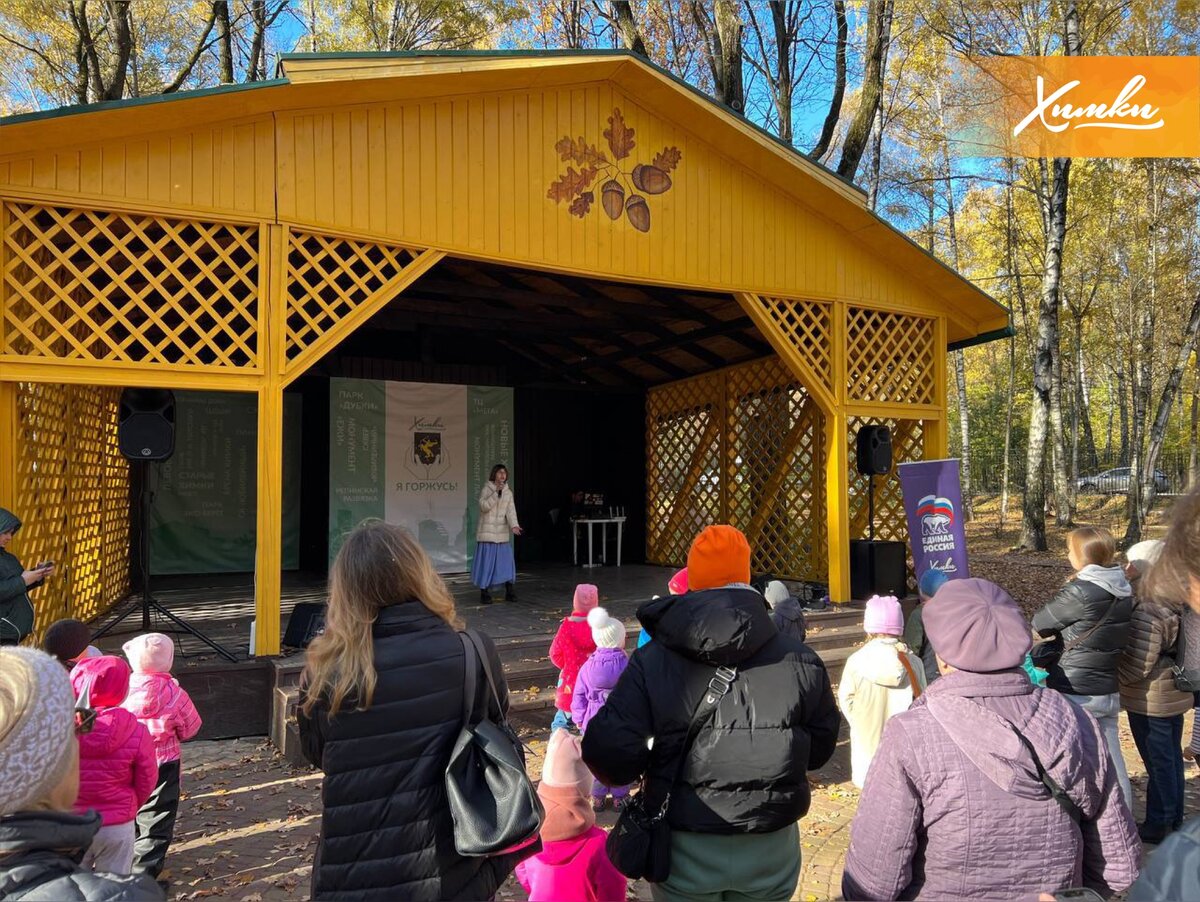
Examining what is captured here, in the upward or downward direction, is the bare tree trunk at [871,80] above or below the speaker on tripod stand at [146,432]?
above

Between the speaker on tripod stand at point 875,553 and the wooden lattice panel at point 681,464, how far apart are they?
2624mm

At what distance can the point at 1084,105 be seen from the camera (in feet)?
34.8

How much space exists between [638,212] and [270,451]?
3403mm

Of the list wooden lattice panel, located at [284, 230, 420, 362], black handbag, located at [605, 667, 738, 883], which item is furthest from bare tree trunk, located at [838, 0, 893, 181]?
black handbag, located at [605, 667, 738, 883]

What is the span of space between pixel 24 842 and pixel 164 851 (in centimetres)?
251

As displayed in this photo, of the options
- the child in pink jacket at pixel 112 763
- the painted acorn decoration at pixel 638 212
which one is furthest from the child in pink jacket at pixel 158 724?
the painted acorn decoration at pixel 638 212

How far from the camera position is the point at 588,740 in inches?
68.1

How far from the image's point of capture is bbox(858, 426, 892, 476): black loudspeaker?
7594 millimetres

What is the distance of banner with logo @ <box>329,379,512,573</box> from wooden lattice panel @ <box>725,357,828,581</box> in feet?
9.70

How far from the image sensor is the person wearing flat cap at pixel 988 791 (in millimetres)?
1449

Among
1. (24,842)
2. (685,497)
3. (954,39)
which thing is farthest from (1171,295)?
(24,842)

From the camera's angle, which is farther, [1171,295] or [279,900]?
[1171,295]

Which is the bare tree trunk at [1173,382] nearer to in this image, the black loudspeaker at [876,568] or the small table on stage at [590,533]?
the black loudspeaker at [876,568]

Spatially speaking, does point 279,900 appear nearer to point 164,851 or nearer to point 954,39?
point 164,851
